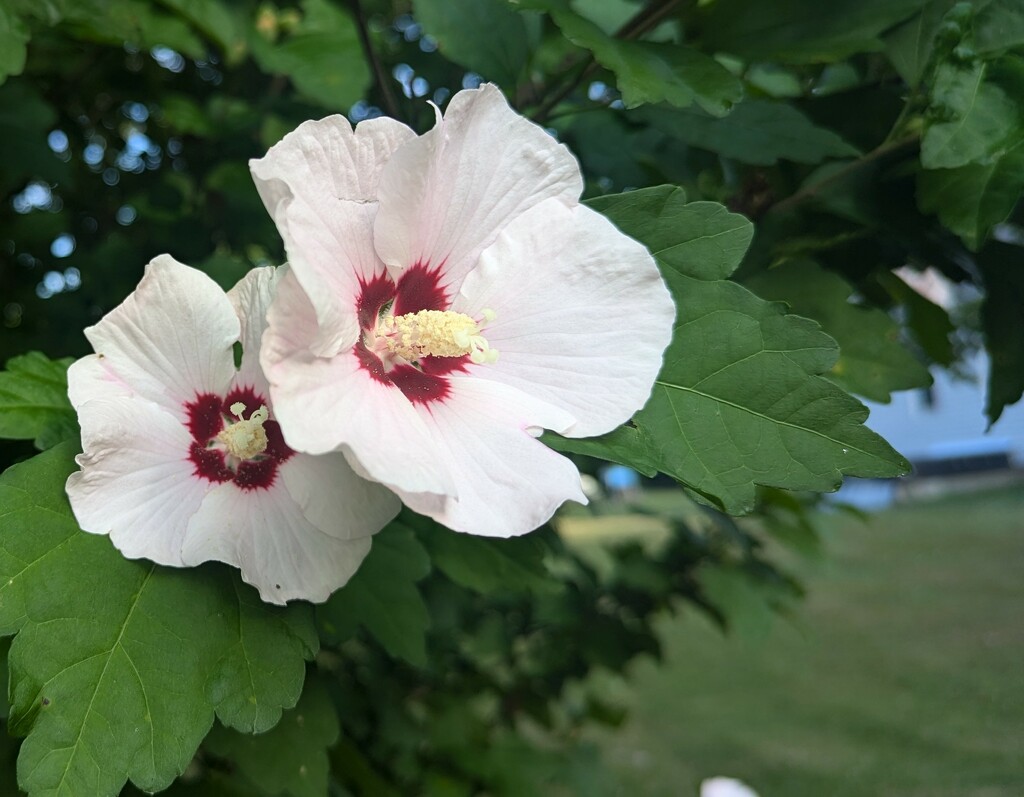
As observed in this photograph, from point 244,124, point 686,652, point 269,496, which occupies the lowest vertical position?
point 686,652

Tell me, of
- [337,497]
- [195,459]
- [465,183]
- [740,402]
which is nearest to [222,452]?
[195,459]

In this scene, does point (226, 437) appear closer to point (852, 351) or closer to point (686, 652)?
point (852, 351)

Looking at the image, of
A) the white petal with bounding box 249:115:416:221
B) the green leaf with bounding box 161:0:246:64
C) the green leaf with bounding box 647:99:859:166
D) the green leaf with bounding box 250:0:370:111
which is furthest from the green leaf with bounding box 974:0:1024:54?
the green leaf with bounding box 161:0:246:64

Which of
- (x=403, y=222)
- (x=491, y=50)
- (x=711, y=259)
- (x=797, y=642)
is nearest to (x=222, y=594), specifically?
(x=403, y=222)

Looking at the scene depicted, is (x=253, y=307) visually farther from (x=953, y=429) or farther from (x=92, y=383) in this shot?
(x=953, y=429)

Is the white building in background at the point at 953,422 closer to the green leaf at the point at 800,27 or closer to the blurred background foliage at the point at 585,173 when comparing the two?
the blurred background foliage at the point at 585,173
